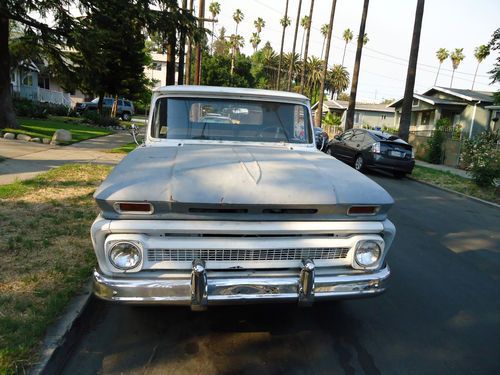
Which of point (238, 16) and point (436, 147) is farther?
point (238, 16)

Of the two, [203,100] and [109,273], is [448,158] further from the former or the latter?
[109,273]

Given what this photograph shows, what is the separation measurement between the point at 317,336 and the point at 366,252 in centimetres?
90

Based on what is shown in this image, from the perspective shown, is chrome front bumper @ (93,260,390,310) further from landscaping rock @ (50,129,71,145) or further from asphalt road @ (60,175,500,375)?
landscaping rock @ (50,129,71,145)

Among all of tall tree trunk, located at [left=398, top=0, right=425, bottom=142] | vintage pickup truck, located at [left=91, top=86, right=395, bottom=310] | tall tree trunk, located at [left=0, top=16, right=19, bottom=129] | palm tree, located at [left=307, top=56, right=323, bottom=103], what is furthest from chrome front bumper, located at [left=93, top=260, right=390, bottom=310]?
palm tree, located at [left=307, top=56, right=323, bottom=103]

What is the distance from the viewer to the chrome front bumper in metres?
2.76

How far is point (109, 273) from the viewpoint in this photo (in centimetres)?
284

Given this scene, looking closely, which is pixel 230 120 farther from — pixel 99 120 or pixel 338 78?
pixel 338 78

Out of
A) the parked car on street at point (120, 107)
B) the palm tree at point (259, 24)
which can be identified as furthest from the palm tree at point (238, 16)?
the parked car on street at point (120, 107)

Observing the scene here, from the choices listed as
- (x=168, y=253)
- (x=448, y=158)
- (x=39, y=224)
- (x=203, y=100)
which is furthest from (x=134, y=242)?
(x=448, y=158)

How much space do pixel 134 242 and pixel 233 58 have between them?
73318 millimetres

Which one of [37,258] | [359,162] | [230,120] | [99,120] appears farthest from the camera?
[99,120]

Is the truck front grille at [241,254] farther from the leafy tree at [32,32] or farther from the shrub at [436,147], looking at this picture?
the shrub at [436,147]

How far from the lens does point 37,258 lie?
438cm

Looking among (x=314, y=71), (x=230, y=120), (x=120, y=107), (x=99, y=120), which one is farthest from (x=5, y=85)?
(x=314, y=71)
